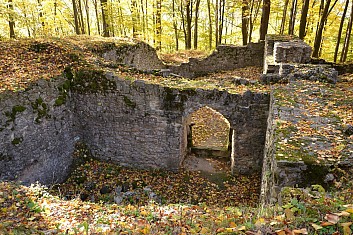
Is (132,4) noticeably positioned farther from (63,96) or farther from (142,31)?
(63,96)

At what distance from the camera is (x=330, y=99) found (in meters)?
7.85

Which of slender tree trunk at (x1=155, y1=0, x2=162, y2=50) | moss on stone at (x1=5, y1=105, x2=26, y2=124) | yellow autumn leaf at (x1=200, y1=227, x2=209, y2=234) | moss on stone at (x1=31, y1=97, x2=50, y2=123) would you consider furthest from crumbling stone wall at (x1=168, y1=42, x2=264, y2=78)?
yellow autumn leaf at (x1=200, y1=227, x2=209, y2=234)

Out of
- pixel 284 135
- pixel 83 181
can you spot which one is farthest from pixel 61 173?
pixel 284 135

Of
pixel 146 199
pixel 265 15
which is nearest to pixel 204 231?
pixel 146 199

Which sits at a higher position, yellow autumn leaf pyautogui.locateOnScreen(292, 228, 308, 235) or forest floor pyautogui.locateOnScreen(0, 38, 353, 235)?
yellow autumn leaf pyautogui.locateOnScreen(292, 228, 308, 235)

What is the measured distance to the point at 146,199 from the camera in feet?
30.5

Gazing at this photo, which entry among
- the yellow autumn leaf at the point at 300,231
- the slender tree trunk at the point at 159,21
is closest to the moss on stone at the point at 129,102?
the yellow autumn leaf at the point at 300,231

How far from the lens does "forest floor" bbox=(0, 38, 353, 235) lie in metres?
3.45

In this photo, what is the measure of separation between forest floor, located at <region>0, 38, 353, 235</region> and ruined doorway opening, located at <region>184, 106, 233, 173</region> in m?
0.25

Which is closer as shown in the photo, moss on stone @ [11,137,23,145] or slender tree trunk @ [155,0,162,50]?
moss on stone @ [11,137,23,145]

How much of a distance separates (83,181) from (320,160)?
7.82m

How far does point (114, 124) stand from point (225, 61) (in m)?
11.1

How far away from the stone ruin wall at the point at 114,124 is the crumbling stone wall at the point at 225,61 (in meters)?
9.51

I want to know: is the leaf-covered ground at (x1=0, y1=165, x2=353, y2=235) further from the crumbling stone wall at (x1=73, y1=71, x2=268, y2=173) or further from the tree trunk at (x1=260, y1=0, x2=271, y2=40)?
the tree trunk at (x1=260, y1=0, x2=271, y2=40)
